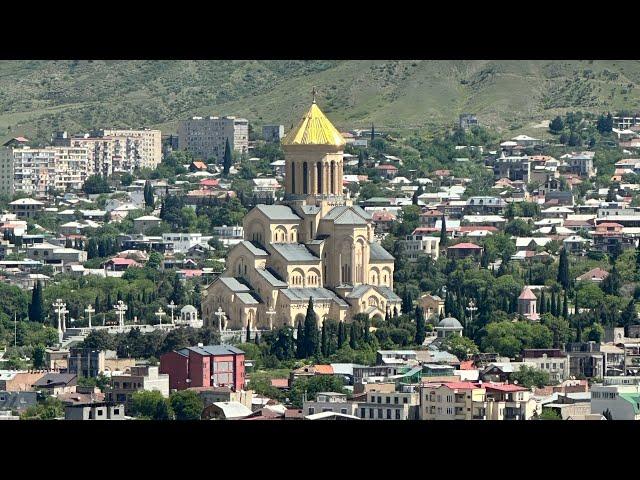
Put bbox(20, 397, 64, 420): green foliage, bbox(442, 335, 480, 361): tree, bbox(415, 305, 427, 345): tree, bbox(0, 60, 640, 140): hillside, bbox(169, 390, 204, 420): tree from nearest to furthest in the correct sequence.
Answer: bbox(20, 397, 64, 420): green foliage → bbox(169, 390, 204, 420): tree → bbox(442, 335, 480, 361): tree → bbox(415, 305, 427, 345): tree → bbox(0, 60, 640, 140): hillside

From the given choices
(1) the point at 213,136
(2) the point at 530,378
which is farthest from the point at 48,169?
(2) the point at 530,378

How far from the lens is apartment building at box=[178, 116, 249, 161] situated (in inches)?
3497

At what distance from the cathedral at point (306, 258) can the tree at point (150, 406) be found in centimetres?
943

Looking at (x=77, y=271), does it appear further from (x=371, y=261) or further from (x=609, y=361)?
(x=609, y=361)

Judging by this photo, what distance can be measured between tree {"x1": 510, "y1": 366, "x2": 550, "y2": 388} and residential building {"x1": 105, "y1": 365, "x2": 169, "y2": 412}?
441 cm

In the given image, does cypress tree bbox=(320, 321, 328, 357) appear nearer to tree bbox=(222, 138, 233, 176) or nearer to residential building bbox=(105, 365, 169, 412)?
residential building bbox=(105, 365, 169, 412)

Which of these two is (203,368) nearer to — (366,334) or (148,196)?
(366,334)

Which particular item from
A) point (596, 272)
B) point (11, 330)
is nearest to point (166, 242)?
point (596, 272)

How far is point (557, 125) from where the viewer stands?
87812 millimetres

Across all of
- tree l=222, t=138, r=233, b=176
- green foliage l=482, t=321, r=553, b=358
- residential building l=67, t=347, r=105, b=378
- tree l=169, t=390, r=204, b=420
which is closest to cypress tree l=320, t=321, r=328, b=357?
green foliage l=482, t=321, r=553, b=358

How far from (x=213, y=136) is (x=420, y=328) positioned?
47867 mm

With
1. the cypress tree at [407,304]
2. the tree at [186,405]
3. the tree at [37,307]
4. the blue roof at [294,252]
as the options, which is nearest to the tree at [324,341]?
the blue roof at [294,252]

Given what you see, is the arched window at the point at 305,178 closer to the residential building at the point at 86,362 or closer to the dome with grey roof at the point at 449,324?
the dome with grey roof at the point at 449,324
